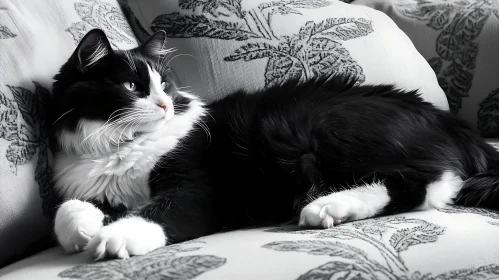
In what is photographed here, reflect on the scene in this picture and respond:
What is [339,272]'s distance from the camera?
846mm

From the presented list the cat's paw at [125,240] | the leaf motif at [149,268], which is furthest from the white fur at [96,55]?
the leaf motif at [149,268]

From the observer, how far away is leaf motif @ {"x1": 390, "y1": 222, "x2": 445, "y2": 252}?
939mm

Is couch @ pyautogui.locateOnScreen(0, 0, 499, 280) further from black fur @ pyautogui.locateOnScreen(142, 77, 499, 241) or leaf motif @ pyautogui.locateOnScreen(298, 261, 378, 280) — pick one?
black fur @ pyautogui.locateOnScreen(142, 77, 499, 241)

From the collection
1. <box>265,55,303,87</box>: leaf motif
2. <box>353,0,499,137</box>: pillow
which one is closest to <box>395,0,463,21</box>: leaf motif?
<box>353,0,499,137</box>: pillow

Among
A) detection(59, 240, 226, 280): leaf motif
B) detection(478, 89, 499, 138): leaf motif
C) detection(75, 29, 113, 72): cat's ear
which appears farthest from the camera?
detection(478, 89, 499, 138): leaf motif

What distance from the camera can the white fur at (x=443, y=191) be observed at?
1199 mm

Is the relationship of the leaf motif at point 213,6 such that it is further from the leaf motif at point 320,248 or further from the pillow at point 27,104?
the leaf motif at point 320,248

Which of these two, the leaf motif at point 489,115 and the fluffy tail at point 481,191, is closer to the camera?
the fluffy tail at point 481,191

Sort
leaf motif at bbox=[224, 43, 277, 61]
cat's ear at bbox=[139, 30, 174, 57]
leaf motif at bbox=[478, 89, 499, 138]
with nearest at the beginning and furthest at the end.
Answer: cat's ear at bbox=[139, 30, 174, 57] < leaf motif at bbox=[224, 43, 277, 61] < leaf motif at bbox=[478, 89, 499, 138]

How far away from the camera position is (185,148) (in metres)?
1.24

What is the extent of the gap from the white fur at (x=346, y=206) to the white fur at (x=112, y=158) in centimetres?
34

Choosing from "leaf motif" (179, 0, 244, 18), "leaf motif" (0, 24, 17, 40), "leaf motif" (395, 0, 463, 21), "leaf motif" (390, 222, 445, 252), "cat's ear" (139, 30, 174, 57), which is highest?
"leaf motif" (0, 24, 17, 40)

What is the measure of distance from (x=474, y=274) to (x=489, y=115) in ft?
3.30

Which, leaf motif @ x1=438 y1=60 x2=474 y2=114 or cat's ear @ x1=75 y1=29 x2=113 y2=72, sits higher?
cat's ear @ x1=75 y1=29 x2=113 y2=72
